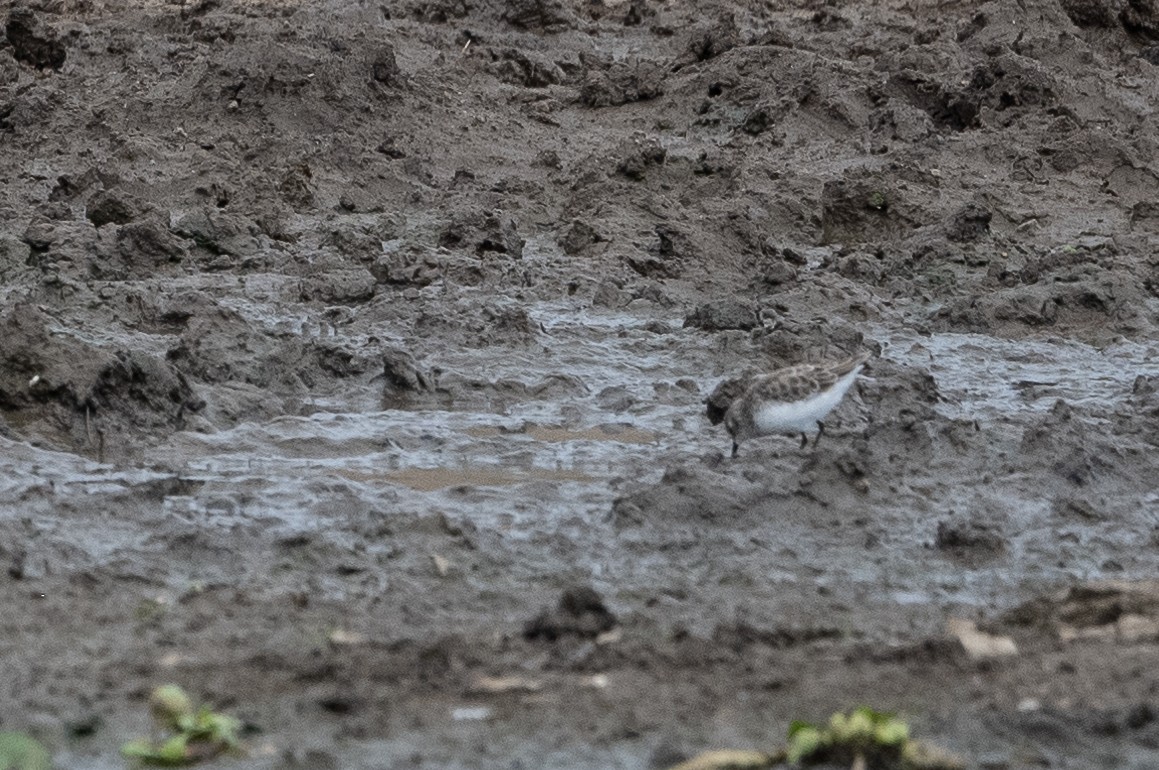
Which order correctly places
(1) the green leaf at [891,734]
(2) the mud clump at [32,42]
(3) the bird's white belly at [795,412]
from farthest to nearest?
(2) the mud clump at [32,42] → (3) the bird's white belly at [795,412] → (1) the green leaf at [891,734]

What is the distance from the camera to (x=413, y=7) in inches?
706

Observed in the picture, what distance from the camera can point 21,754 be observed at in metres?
4.72

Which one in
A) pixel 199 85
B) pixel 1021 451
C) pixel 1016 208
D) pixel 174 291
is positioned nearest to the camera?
pixel 1021 451

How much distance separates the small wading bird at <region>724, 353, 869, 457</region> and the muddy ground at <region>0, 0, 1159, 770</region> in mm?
214

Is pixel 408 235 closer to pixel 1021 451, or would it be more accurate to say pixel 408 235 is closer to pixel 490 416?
pixel 490 416

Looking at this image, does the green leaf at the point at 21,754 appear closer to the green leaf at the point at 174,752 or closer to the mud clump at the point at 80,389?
the green leaf at the point at 174,752

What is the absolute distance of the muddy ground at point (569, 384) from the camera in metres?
5.27

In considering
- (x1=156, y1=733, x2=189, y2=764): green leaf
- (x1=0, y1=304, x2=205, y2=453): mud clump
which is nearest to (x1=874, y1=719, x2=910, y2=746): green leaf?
(x1=156, y1=733, x2=189, y2=764): green leaf

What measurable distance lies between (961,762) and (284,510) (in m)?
3.39

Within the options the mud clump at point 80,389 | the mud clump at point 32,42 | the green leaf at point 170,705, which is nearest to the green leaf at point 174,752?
the green leaf at point 170,705

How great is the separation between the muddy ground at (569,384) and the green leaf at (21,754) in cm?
9

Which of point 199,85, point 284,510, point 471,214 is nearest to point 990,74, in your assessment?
point 471,214

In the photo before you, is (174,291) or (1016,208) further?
(1016,208)

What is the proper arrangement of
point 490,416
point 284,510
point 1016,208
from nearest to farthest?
1. point 284,510
2. point 490,416
3. point 1016,208
